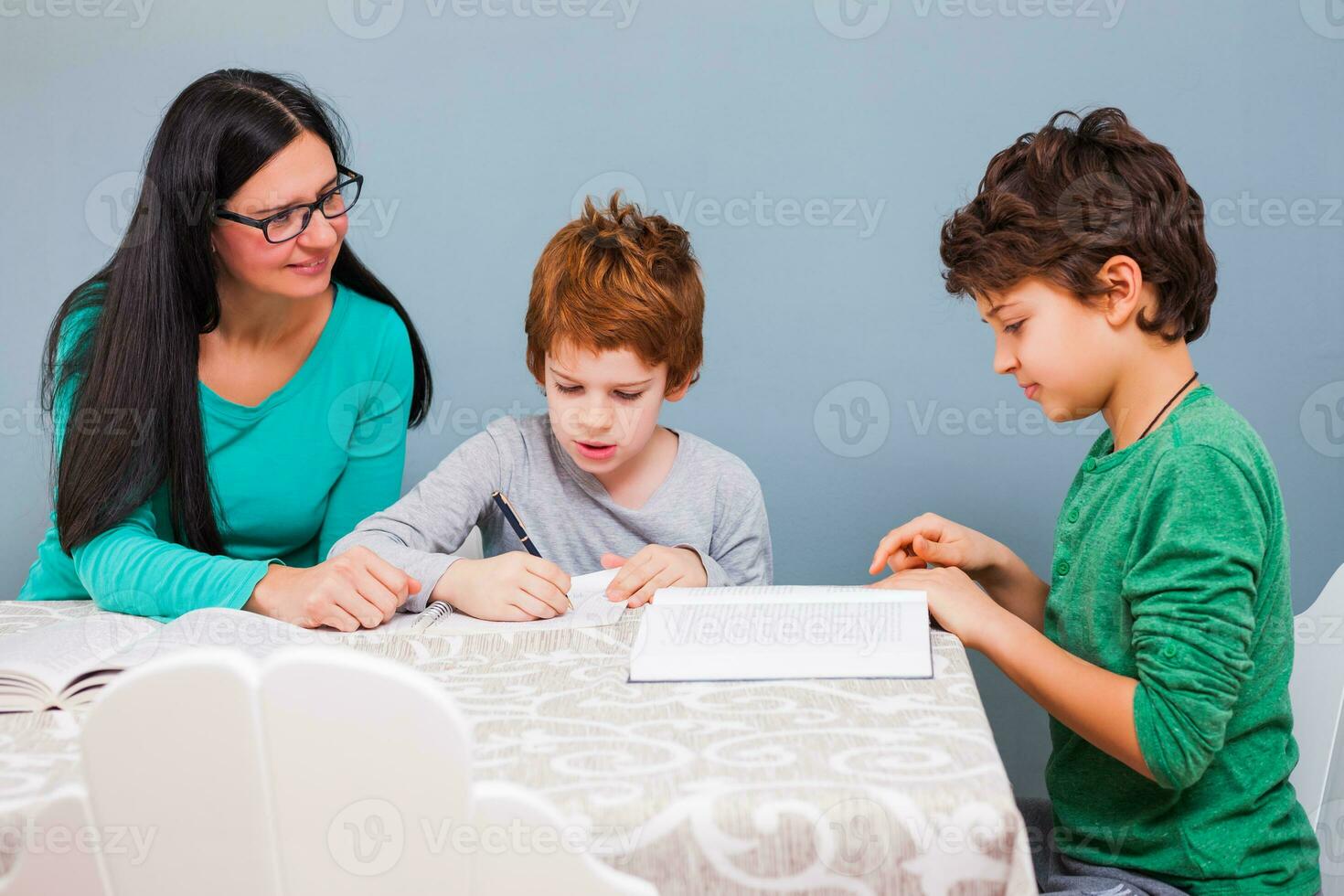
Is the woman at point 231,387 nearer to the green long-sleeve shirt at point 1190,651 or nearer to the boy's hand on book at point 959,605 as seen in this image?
the boy's hand on book at point 959,605

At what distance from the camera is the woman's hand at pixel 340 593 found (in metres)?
1.12

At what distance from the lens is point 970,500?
2137 millimetres

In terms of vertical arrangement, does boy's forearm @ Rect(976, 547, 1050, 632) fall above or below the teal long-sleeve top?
below

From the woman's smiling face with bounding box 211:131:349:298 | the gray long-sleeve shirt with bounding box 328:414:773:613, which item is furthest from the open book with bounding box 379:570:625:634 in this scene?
the woman's smiling face with bounding box 211:131:349:298

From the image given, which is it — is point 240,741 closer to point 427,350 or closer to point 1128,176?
point 1128,176

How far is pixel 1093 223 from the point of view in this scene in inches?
44.2

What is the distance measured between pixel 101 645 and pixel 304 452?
545 millimetres

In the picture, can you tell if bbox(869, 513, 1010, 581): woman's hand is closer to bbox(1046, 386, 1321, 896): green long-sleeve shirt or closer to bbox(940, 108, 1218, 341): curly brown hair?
bbox(1046, 386, 1321, 896): green long-sleeve shirt

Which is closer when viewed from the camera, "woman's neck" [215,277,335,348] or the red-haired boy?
the red-haired boy

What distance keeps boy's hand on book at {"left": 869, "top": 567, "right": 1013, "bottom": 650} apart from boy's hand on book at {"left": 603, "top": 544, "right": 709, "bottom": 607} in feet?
0.78

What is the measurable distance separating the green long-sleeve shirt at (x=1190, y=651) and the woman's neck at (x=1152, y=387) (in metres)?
0.03

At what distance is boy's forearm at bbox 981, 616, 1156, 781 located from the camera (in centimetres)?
98

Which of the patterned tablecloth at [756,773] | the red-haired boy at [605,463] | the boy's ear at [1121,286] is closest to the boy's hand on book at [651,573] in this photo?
the red-haired boy at [605,463]

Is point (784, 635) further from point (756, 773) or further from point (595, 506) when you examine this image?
A: point (595, 506)
